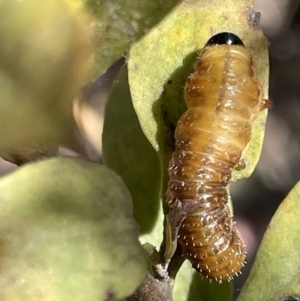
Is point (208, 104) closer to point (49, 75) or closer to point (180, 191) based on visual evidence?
point (180, 191)

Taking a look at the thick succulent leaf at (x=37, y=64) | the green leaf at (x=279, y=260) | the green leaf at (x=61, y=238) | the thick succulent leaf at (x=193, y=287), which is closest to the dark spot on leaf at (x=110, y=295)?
the green leaf at (x=61, y=238)

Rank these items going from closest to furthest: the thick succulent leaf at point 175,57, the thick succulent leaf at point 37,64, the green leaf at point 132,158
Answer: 1. the thick succulent leaf at point 37,64
2. the thick succulent leaf at point 175,57
3. the green leaf at point 132,158

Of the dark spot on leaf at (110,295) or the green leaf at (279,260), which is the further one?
the green leaf at (279,260)

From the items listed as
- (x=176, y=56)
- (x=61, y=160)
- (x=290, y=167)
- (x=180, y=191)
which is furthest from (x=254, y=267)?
(x=290, y=167)

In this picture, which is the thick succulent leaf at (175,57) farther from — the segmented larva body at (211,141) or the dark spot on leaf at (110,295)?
the dark spot on leaf at (110,295)

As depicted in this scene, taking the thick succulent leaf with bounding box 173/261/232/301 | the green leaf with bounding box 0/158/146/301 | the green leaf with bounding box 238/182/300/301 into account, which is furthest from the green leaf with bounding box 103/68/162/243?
the green leaf with bounding box 0/158/146/301

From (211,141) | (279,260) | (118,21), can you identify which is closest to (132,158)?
(211,141)

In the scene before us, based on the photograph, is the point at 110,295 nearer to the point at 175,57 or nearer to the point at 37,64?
the point at 37,64
